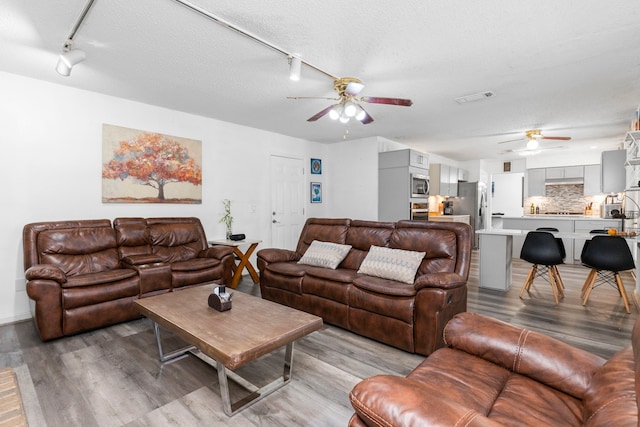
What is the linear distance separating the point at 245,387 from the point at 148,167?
10.8ft

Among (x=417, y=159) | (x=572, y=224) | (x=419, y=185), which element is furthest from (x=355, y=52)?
(x=572, y=224)

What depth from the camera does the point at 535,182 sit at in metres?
7.64

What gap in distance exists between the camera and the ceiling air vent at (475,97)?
363 cm

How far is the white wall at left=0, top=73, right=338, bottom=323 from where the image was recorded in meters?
3.25

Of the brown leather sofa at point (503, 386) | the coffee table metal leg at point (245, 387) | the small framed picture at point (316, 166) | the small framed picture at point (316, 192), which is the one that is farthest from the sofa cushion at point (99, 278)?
the small framed picture at point (316, 166)

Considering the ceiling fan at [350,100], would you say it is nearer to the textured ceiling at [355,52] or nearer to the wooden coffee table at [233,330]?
the textured ceiling at [355,52]

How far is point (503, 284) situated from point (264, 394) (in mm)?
3790

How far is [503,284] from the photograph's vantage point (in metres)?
4.40

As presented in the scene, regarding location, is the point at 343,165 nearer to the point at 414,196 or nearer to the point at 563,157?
the point at 414,196

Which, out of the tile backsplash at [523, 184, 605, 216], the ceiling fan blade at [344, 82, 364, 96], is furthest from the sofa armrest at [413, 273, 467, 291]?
the tile backsplash at [523, 184, 605, 216]

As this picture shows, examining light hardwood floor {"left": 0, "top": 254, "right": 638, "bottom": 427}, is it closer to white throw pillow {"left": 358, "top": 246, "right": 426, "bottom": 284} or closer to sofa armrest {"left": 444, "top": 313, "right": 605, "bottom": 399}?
white throw pillow {"left": 358, "top": 246, "right": 426, "bottom": 284}

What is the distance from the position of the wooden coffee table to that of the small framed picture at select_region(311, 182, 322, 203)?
403cm

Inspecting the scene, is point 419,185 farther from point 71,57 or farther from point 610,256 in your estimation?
point 71,57

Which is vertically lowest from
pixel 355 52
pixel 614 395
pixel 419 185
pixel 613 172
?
pixel 614 395
